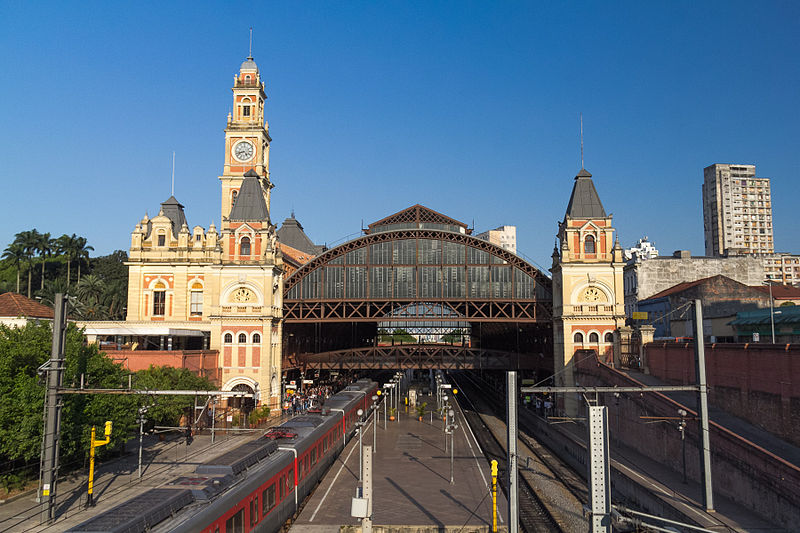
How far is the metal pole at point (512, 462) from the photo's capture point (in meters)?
15.4

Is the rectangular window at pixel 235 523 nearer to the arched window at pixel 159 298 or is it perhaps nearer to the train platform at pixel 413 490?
the train platform at pixel 413 490

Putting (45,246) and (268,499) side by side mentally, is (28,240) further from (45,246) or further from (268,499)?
(268,499)

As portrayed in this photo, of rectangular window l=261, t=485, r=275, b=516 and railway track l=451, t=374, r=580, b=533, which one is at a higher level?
rectangular window l=261, t=485, r=275, b=516

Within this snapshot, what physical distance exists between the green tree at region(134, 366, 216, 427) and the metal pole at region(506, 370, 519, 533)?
29.5 m

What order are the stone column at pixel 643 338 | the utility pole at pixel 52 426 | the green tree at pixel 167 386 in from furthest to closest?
the stone column at pixel 643 338
the green tree at pixel 167 386
the utility pole at pixel 52 426

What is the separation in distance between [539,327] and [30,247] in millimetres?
85706

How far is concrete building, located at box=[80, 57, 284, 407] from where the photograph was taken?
188ft

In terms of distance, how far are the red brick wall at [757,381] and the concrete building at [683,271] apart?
52395 millimetres

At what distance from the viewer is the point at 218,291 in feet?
191

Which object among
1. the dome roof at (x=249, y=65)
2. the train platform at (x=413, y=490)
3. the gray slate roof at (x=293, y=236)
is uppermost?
the dome roof at (x=249, y=65)

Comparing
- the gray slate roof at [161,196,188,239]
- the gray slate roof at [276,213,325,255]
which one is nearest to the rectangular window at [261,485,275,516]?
the gray slate roof at [161,196,188,239]

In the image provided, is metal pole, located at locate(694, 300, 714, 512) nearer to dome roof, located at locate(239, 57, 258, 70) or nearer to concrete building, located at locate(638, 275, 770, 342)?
concrete building, located at locate(638, 275, 770, 342)

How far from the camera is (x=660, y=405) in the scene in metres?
36.3

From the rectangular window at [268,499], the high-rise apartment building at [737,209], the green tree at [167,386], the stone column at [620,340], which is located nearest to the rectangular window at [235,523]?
the rectangular window at [268,499]
